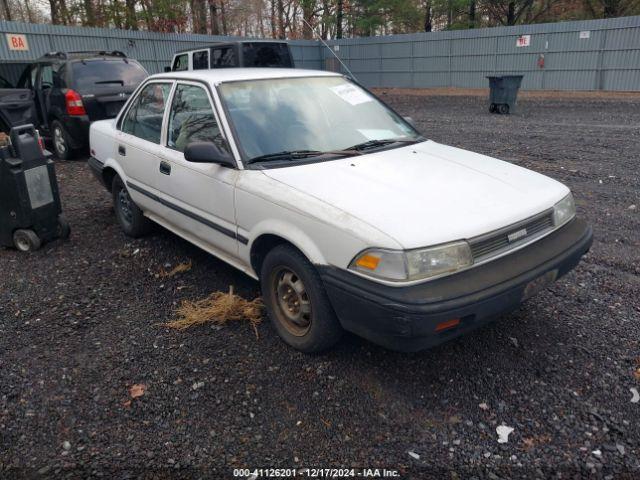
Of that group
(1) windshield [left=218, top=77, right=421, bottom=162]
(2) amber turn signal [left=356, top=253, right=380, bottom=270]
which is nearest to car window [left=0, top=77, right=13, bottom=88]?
(1) windshield [left=218, top=77, right=421, bottom=162]

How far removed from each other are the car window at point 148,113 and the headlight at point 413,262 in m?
2.59

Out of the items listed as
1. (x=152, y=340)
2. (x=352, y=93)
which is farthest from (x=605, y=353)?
(x=152, y=340)

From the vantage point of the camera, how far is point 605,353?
10.7ft

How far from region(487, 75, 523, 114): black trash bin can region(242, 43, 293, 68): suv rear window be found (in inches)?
239

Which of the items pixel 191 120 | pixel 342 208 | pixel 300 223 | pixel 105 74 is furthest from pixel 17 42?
pixel 342 208

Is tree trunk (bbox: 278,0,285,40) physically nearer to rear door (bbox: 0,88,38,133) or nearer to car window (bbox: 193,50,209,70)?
car window (bbox: 193,50,209,70)

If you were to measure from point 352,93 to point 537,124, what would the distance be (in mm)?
9630

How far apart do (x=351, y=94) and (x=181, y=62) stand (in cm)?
1050

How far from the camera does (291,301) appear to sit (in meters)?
3.35

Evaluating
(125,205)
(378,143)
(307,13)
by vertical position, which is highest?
(307,13)

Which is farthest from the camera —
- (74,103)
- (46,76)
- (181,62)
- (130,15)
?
(130,15)

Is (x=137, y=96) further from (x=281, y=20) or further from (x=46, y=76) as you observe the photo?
(x=281, y=20)

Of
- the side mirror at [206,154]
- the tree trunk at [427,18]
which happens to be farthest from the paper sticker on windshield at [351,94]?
the tree trunk at [427,18]

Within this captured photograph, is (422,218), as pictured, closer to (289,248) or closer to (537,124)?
(289,248)
